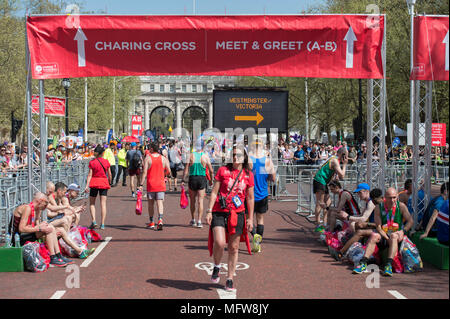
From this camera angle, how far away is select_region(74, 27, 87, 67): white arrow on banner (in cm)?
1066

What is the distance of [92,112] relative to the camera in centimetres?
4791

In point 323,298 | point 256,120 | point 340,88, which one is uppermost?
point 340,88

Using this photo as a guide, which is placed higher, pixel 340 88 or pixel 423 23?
pixel 340 88

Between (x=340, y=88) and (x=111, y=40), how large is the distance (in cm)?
3044

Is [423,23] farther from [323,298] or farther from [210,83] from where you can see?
[210,83]

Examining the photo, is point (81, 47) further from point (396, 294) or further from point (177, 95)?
point (177, 95)

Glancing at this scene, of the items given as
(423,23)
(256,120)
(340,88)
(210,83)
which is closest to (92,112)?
(340,88)

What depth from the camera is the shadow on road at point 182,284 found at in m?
7.46

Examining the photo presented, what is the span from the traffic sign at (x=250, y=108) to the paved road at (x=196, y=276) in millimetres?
14891

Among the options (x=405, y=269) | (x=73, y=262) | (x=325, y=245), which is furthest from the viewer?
(x=325, y=245)

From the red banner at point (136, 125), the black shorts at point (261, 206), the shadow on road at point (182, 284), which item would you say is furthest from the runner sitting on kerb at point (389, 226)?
the red banner at point (136, 125)

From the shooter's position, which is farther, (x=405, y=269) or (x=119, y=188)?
(x=119, y=188)

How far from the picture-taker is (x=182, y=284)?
7.63 m

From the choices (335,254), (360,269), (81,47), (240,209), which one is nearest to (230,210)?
(240,209)
